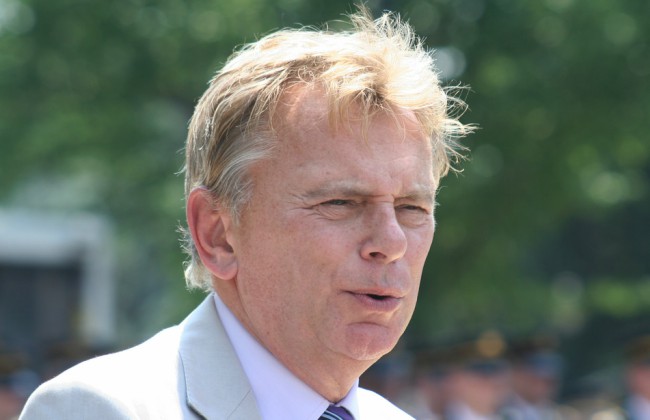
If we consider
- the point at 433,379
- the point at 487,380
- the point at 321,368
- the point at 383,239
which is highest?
the point at 383,239

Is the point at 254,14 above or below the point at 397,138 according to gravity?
above

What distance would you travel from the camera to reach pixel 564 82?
1055 centimetres

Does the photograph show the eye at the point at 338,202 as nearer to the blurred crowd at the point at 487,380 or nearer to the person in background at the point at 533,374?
the blurred crowd at the point at 487,380

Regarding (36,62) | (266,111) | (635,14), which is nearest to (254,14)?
(36,62)

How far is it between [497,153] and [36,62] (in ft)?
14.8

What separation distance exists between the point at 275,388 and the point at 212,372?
15 cm

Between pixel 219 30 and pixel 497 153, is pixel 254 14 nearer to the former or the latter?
pixel 219 30

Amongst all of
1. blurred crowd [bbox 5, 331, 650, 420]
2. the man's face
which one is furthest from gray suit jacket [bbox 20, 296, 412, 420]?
blurred crowd [bbox 5, 331, 650, 420]

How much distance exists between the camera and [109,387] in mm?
2229

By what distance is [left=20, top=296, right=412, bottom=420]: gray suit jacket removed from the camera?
7.18ft

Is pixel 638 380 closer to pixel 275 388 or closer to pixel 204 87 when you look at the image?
pixel 204 87

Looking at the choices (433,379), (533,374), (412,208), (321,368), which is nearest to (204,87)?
(433,379)

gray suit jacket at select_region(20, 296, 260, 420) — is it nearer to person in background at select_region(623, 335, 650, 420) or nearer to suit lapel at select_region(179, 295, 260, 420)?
suit lapel at select_region(179, 295, 260, 420)

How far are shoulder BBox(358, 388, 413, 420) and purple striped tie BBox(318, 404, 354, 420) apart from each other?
120mm
